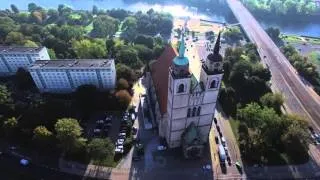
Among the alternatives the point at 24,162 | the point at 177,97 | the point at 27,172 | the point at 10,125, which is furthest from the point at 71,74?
the point at 177,97

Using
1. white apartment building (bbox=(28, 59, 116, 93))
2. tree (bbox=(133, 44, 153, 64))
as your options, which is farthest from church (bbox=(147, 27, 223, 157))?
tree (bbox=(133, 44, 153, 64))

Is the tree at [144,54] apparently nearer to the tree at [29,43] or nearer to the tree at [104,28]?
the tree at [104,28]

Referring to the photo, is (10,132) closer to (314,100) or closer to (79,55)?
(79,55)

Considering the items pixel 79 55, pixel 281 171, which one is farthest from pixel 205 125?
pixel 79 55

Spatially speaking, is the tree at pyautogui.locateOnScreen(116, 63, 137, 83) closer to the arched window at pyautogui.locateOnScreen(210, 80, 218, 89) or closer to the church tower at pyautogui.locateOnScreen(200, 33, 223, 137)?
the church tower at pyautogui.locateOnScreen(200, 33, 223, 137)

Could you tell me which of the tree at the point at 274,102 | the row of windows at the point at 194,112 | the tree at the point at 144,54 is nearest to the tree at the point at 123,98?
the row of windows at the point at 194,112
